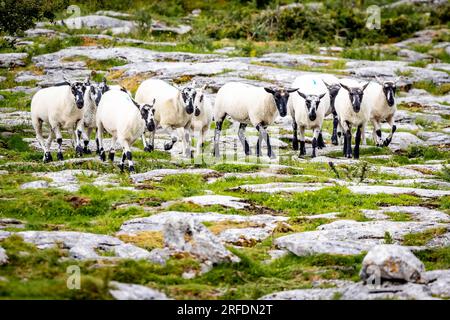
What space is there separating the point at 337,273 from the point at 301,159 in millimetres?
11397

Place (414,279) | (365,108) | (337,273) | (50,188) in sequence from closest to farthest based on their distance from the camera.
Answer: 1. (414,279)
2. (337,273)
3. (50,188)
4. (365,108)

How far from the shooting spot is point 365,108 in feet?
84.1

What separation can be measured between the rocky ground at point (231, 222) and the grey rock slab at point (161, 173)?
31mm

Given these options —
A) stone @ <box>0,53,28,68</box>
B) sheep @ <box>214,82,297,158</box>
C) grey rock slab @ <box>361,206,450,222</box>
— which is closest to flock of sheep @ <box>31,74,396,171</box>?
sheep @ <box>214,82,297,158</box>

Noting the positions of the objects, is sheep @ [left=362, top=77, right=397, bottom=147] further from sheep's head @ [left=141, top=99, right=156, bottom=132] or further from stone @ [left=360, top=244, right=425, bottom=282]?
stone @ [left=360, top=244, right=425, bottom=282]

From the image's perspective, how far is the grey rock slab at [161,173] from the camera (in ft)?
66.1

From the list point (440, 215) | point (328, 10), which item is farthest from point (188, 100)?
point (328, 10)

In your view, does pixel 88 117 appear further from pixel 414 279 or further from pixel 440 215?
pixel 414 279

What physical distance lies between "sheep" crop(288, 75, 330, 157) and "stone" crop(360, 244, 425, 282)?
13025mm

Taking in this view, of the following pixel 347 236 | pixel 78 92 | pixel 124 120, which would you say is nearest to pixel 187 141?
pixel 124 120

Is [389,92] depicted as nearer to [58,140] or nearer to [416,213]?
[416,213]

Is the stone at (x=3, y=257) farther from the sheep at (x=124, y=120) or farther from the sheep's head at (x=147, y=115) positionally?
the sheep's head at (x=147, y=115)

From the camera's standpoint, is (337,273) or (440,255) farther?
(440,255)

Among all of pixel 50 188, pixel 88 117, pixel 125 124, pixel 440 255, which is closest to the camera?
pixel 440 255
